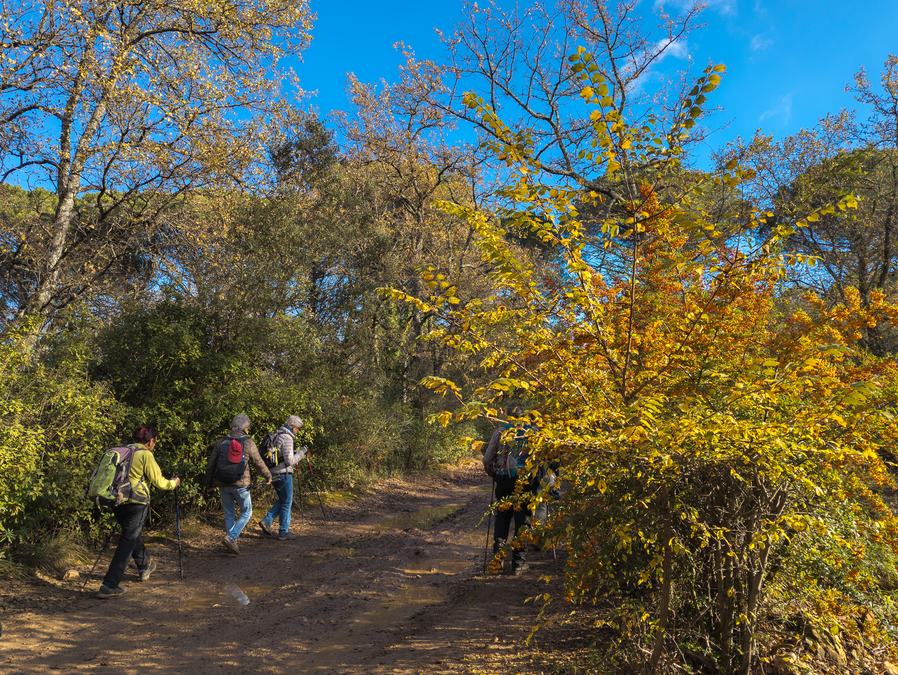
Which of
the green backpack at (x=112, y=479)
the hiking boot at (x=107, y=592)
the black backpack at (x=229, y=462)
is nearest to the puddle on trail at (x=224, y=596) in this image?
the hiking boot at (x=107, y=592)

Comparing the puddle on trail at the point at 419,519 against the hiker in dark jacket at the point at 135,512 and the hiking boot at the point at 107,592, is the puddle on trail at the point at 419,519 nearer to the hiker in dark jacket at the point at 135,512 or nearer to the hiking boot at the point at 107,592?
the hiker in dark jacket at the point at 135,512

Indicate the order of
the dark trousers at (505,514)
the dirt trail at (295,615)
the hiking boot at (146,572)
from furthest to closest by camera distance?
the dark trousers at (505,514) < the hiking boot at (146,572) < the dirt trail at (295,615)

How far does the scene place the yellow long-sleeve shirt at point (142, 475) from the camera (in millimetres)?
5809

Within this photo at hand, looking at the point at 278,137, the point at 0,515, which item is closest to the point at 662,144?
the point at 0,515

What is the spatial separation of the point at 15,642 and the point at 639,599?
5134mm

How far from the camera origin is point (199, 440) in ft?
27.0

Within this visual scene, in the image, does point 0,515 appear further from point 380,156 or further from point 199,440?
point 380,156

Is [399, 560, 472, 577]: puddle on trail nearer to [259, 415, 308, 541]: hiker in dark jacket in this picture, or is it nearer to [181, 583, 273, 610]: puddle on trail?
[181, 583, 273, 610]: puddle on trail

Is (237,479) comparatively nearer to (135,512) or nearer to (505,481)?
(135,512)

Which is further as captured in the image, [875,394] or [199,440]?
[199,440]

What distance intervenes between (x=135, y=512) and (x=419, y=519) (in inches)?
232

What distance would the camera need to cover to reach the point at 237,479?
7387 millimetres

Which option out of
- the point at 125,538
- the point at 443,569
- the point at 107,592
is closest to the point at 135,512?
the point at 125,538

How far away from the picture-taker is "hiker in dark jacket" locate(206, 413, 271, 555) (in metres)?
7.36
